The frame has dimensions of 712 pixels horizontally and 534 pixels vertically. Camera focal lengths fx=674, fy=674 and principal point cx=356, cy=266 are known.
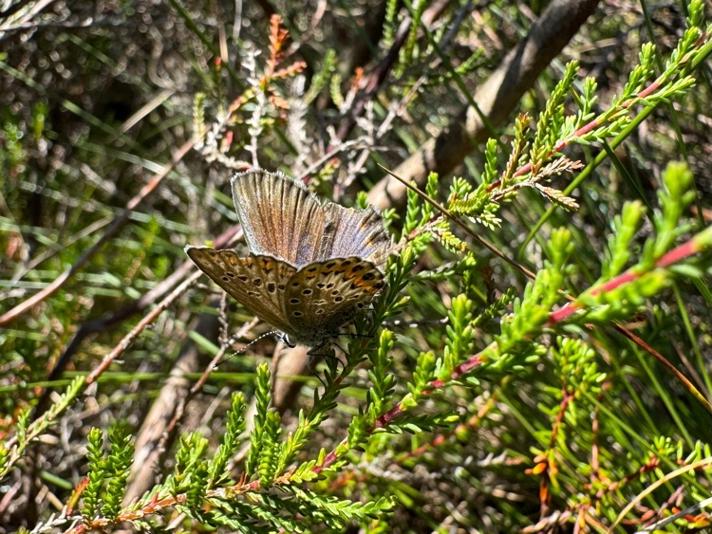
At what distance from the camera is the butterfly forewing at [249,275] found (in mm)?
889

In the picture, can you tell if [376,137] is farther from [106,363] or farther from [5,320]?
[5,320]

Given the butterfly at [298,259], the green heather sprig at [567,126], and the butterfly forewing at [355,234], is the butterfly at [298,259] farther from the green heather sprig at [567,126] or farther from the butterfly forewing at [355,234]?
the green heather sprig at [567,126]

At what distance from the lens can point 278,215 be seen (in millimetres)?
1043

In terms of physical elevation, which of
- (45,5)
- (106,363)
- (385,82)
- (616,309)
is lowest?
(616,309)

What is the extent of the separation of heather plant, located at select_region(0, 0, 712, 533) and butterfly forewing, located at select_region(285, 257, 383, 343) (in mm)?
34

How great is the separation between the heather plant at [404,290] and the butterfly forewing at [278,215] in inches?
5.1

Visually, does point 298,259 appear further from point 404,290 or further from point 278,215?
point 404,290

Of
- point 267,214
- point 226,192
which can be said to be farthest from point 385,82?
point 226,192

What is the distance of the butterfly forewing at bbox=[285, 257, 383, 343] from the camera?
2.96 ft

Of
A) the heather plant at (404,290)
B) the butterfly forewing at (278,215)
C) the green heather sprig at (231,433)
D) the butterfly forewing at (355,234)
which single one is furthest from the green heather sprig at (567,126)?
the green heather sprig at (231,433)

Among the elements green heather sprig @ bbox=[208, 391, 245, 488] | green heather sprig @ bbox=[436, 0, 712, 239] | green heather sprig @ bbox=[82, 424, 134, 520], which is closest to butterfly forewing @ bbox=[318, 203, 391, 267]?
green heather sprig @ bbox=[436, 0, 712, 239]

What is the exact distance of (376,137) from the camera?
1378 millimetres

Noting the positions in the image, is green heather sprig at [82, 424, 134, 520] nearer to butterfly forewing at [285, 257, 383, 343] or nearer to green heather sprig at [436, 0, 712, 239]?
butterfly forewing at [285, 257, 383, 343]

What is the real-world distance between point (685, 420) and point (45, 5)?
161 cm
